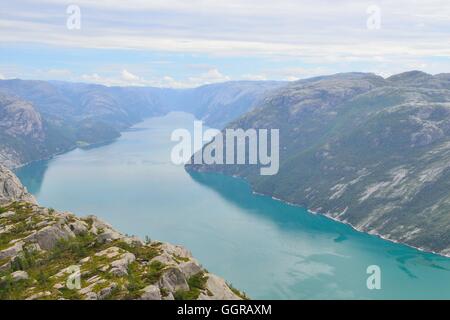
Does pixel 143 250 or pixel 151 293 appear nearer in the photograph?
pixel 151 293

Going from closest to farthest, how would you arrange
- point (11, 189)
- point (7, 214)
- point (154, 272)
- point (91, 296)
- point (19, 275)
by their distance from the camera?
point (91, 296) < point (154, 272) < point (19, 275) < point (7, 214) < point (11, 189)

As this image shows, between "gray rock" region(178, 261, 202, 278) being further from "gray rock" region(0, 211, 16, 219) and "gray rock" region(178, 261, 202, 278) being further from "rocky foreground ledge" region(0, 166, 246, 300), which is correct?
"gray rock" region(0, 211, 16, 219)

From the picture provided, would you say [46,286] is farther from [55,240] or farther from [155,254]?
[55,240]

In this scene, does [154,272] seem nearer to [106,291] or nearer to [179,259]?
[106,291]

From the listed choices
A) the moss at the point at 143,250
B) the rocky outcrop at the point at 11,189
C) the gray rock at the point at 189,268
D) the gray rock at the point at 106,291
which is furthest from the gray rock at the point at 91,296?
the rocky outcrop at the point at 11,189

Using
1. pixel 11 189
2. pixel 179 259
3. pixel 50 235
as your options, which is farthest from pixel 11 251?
pixel 11 189
